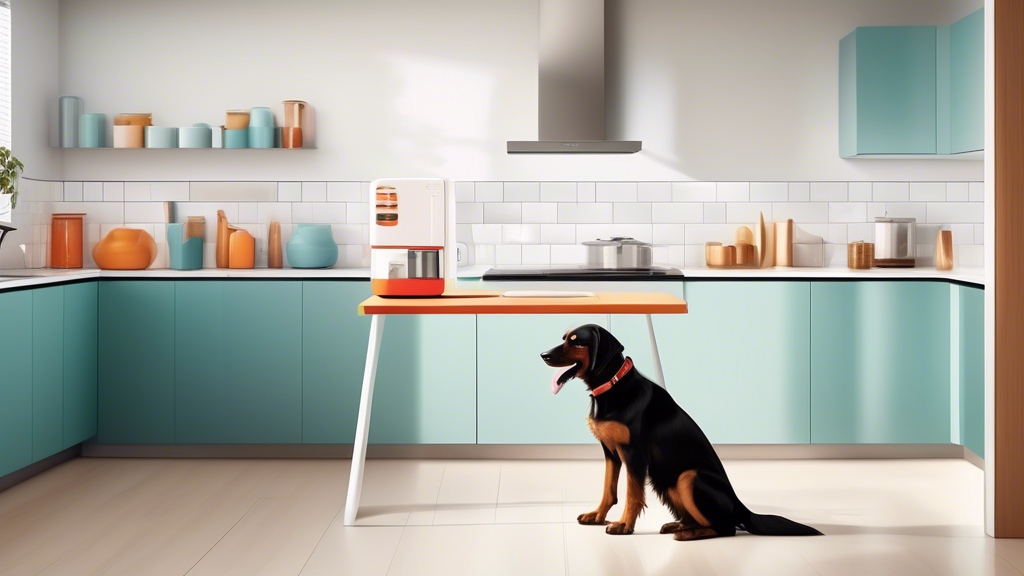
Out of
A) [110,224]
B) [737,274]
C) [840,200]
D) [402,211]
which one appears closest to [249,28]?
[110,224]

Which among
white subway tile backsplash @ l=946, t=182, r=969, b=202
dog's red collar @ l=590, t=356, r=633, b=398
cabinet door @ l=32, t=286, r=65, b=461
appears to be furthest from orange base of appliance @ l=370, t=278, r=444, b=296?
white subway tile backsplash @ l=946, t=182, r=969, b=202

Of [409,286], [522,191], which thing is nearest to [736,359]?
[522,191]

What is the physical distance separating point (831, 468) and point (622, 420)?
1549 millimetres

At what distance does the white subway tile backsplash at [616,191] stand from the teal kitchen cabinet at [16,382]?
2650mm

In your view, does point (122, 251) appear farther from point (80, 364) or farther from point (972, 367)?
point (972, 367)

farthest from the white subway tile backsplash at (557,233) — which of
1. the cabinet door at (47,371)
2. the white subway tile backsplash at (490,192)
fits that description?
the cabinet door at (47,371)

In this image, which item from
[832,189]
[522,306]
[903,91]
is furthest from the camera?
[832,189]

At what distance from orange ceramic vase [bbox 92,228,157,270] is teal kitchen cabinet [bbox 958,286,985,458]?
3791mm

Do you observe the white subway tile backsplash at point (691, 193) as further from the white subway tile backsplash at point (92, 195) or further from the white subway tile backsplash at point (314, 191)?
the white subway tile backsplash at point (92, 195)

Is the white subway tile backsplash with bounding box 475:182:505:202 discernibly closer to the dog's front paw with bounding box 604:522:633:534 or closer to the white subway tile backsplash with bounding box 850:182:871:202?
the white subway tile backsplash with bounding box 850:182:871:202

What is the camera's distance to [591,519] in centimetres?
303

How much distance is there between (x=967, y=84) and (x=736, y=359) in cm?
163

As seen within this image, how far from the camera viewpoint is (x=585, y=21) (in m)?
4.23

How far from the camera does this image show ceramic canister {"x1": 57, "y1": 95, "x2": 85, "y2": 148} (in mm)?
4371
